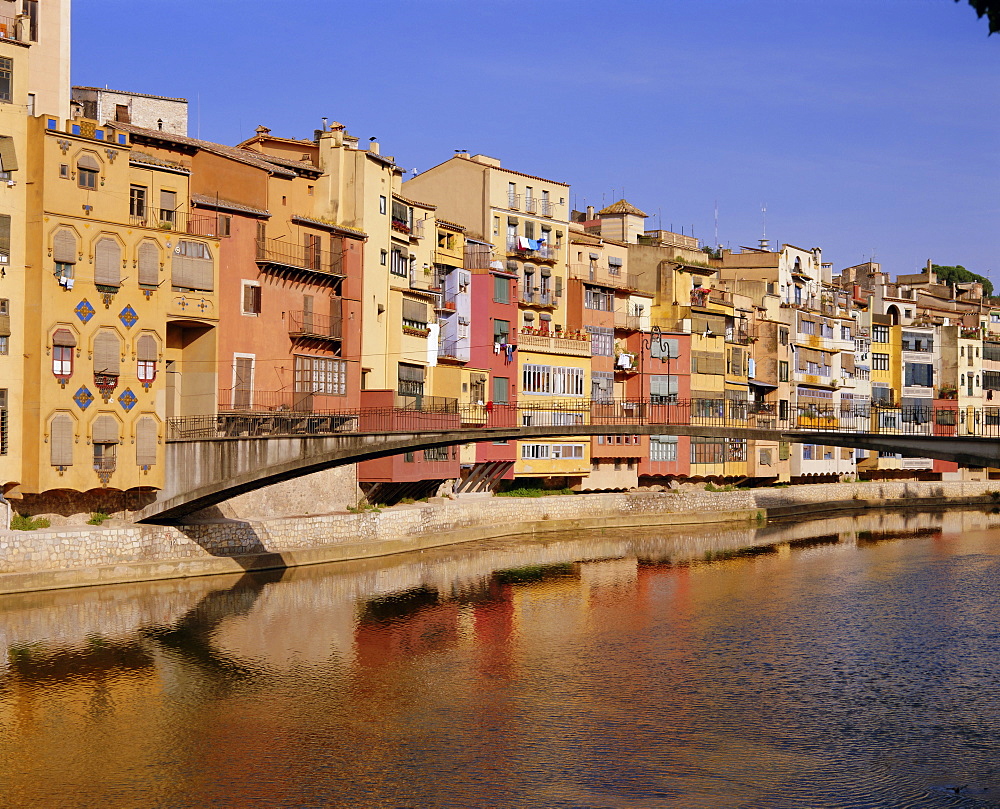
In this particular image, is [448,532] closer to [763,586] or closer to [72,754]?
[763,586]

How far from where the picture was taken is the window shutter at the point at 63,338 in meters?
41.9

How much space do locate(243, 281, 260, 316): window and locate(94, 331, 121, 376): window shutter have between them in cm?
761

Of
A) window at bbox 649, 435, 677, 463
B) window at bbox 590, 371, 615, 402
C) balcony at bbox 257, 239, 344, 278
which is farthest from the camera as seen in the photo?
window at bbox 649, 435, 677, 463

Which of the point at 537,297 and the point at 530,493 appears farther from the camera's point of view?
the point at 537,297

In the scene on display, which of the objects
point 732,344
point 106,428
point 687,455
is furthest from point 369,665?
point 732,344

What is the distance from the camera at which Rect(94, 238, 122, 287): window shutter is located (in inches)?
1689

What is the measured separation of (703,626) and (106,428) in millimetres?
20091

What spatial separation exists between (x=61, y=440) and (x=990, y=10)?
32814mm

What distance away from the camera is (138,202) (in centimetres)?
4569

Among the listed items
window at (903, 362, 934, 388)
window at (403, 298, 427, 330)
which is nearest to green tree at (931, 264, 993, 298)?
window at (903, 362, 934, 388)

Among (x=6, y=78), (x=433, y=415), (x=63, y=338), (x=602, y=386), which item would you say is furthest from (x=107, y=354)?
(x=602, y=386)

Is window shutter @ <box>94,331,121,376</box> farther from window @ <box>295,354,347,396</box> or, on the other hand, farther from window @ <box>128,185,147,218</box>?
window @ <box>295,354,347,396</box>

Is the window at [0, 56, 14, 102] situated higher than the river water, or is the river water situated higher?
the window at [0, 56, 14, 102]

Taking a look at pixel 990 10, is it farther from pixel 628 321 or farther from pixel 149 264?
pixel 628 321
